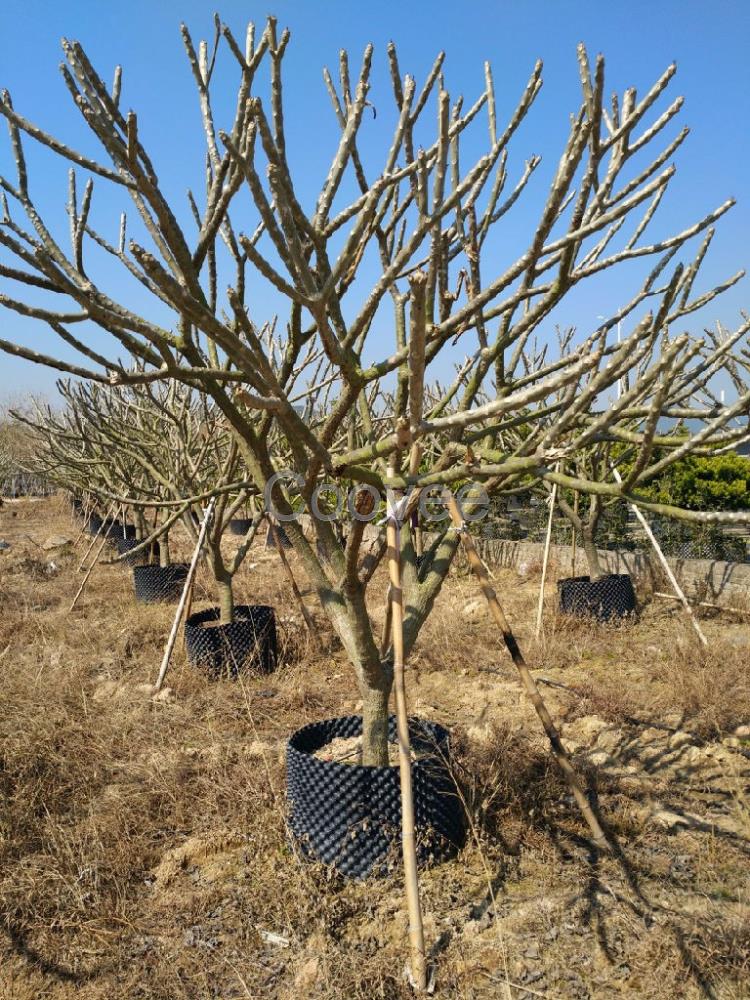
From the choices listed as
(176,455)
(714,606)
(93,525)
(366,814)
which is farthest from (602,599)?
(93,525)

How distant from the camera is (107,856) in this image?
2.76 m

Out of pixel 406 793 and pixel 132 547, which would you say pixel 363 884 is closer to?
pixel 406 793

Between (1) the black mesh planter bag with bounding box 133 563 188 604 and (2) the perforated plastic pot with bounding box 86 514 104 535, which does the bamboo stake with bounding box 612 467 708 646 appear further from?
(2) the perforated plastic pot with bounding box 86 514 104 535

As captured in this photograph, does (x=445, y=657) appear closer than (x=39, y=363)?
No

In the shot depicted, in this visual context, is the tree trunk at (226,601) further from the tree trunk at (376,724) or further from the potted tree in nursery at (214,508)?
the tree trunk at (376,724)

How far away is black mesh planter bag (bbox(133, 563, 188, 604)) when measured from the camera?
7.57 m

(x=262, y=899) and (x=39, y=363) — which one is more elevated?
(x=39, y=363)

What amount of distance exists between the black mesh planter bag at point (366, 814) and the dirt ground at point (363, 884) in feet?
0.27

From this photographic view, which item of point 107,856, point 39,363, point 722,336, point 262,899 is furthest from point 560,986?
point 722,336

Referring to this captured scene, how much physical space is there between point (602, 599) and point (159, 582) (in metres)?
4.49

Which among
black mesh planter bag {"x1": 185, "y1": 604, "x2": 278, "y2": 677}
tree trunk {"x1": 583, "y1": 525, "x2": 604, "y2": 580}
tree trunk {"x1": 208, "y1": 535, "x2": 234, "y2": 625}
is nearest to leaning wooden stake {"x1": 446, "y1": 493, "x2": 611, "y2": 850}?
black mesh planter bag {"x1": 185, "y1": 604, "x2": 278, "y2": 677}

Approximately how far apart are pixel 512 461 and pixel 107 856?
87.5 inches

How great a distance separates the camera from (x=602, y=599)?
6.17 meters

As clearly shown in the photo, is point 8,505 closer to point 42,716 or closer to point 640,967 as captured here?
point 42,716
